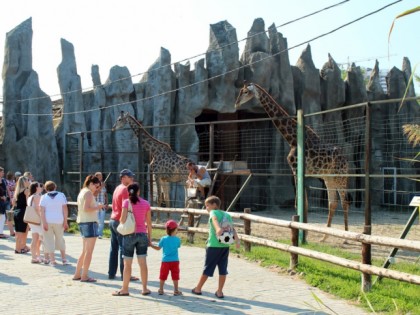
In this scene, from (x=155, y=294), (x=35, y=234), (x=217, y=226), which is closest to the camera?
(x=217, y=226)

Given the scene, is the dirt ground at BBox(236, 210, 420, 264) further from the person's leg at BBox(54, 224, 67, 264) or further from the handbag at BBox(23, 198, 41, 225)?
the handbag at BBox(23, 198, 41, 225)

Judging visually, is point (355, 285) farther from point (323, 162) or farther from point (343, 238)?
point (323, 162)

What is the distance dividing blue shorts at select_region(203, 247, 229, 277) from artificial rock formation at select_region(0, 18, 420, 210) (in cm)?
950

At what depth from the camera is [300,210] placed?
10.7 meters

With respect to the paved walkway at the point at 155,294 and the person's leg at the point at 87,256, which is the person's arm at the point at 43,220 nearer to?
the paved walkway at the point at 155,294

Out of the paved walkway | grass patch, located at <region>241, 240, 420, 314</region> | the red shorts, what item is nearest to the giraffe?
grass patch, located at <region>241, 240, 420, 314</region>

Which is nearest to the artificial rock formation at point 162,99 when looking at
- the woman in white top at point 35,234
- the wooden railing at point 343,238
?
the wooden railing at point 343,238

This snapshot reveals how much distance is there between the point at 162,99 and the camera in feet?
64.1

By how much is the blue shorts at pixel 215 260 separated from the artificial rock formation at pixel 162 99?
950cm

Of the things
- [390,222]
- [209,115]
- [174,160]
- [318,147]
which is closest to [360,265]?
[318,147]

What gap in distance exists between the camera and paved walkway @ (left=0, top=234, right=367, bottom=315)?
598 centimetres

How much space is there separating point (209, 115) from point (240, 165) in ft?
23.8

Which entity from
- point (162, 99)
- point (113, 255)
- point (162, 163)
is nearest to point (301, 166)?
point (113, 255)

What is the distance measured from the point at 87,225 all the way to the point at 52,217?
1196mm
